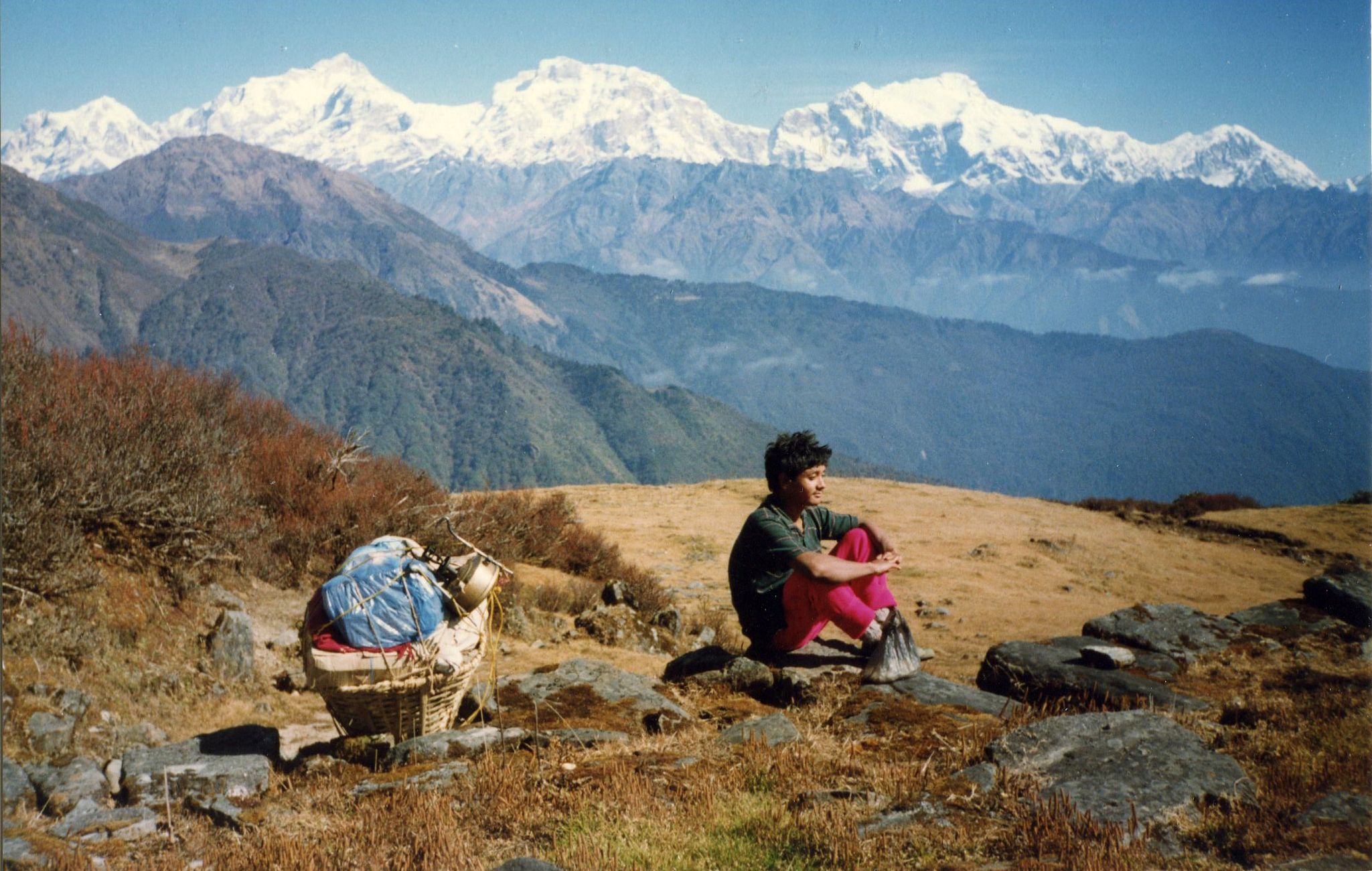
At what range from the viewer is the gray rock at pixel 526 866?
318 centimetres

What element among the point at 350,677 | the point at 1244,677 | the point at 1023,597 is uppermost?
the point at 350,677

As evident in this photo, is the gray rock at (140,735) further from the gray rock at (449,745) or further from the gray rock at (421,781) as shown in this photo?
the gray rock at (421,781)

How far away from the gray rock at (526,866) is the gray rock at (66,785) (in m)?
2.75

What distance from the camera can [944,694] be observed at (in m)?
5.92

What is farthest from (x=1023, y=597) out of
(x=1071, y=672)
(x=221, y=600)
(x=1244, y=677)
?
(x=221, y=600)

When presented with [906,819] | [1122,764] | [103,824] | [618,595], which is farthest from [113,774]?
[618,595]

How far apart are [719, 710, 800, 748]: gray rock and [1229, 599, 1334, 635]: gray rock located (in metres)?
6.23

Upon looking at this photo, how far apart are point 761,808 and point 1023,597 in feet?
35.2

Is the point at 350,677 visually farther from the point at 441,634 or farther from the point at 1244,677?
the point at 1244,677

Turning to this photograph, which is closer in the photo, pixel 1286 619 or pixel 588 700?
pixel 588 700

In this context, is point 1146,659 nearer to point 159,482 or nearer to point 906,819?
point 906,819

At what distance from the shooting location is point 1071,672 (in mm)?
6262

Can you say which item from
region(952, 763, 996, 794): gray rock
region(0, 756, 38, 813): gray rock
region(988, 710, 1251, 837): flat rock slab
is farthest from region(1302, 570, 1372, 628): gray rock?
region(0, 756, 38, 813): gray rock

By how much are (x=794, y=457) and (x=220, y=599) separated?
5.07 meters
